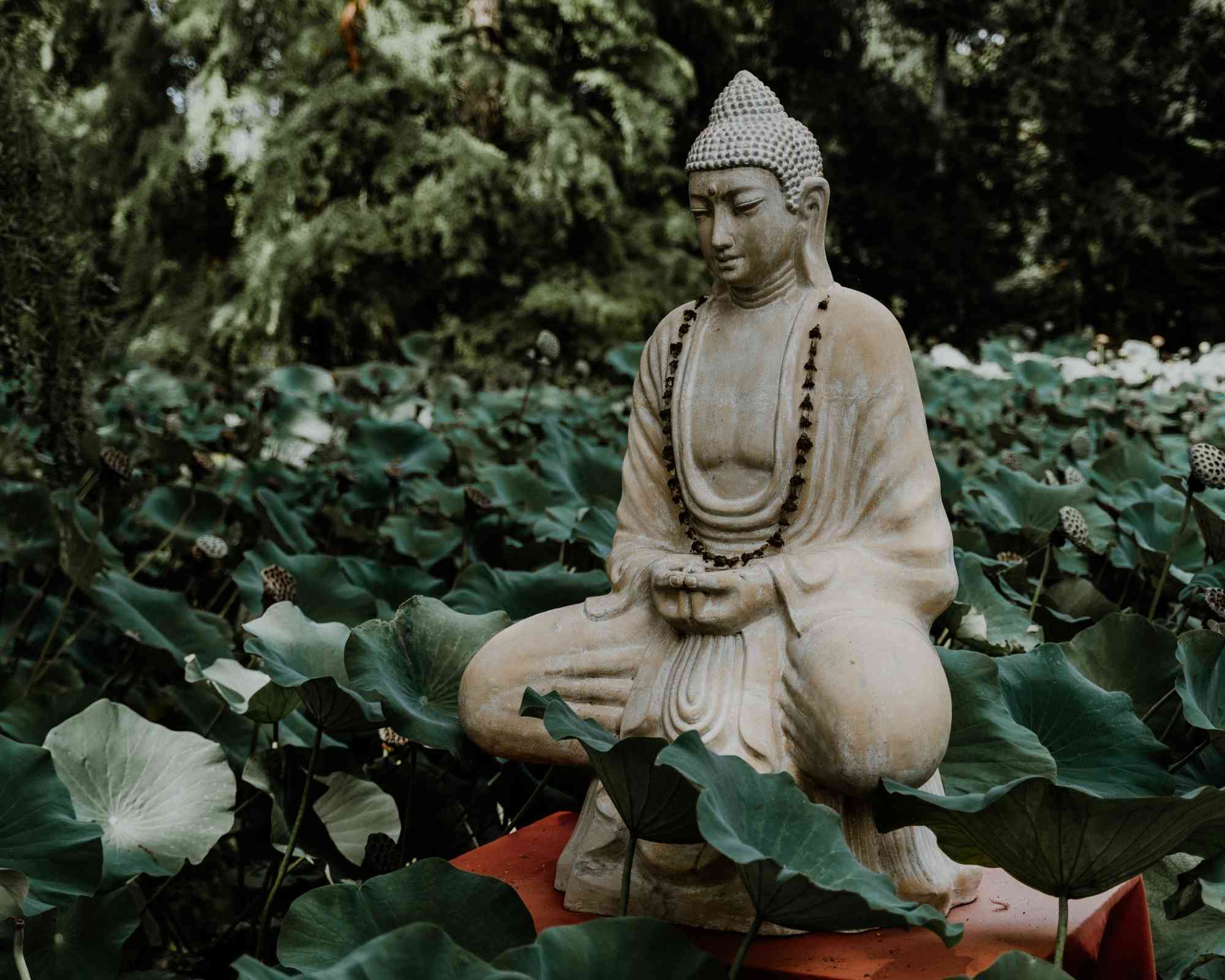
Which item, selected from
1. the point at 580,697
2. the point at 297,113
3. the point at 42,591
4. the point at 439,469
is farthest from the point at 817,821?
the point at 297,113

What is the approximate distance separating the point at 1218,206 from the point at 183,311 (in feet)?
34.6

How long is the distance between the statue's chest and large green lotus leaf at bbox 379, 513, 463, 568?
1608 millimetres

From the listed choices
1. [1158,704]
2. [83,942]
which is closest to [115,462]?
[83,942]

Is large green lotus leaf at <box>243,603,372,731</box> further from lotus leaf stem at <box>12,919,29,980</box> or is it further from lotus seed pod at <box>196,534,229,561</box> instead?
lotus seed pod at <box>196,534,229,561</box>

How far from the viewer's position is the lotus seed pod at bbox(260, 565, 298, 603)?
2.85 m

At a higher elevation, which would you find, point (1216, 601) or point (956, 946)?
point (1216, 601)

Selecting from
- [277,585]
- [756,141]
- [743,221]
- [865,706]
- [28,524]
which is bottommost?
[28,524]

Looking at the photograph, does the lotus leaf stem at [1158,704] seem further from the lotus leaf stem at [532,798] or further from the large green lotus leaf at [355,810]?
the large green lotus leaf at [355,810]

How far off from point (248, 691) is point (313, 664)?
197 millimetres

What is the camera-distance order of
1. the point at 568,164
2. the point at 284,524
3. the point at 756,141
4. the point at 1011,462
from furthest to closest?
the point at 568,164
the point at 1011,462
the point at 284,524
the point at 756,141

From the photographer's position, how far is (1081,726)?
7.60ft

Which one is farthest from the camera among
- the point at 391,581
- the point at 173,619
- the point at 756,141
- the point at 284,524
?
the point at 284,524

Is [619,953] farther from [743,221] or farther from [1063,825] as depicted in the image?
[743,221]

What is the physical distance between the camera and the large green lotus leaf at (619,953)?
1551 millimetres
